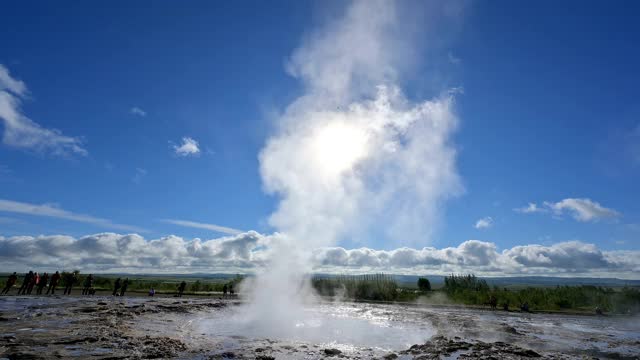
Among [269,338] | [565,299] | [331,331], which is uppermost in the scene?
[565,299]

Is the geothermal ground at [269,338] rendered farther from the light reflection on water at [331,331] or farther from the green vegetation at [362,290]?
the green vegetation at [362,290]

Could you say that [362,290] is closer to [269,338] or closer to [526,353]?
[269,338]

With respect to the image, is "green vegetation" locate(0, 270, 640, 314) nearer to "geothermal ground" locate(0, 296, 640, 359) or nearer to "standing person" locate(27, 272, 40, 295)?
"standing person" locate(27, 272, 40, 295)

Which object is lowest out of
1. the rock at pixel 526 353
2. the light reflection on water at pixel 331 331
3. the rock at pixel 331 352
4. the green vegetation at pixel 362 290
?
the rock at pixel 526 353

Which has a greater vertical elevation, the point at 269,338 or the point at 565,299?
the point at 565,299

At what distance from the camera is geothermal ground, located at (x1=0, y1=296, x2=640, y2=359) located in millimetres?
13836

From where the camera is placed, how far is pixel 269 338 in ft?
58.5

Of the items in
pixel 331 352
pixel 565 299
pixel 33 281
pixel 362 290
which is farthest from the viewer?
pixel 362 290

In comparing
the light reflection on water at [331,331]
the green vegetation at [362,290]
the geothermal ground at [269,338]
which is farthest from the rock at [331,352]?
the green vegetation at [362,290]

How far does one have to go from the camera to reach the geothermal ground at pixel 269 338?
1384 centimetres

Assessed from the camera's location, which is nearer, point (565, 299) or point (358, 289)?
point (565, 299)

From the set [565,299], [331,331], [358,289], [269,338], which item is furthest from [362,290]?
Answer: [269,338]

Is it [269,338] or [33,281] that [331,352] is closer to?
[269,338]

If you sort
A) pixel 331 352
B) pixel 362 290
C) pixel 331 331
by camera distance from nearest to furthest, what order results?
pixel 331 352 < pixel 331 331 < pixel 362 290
